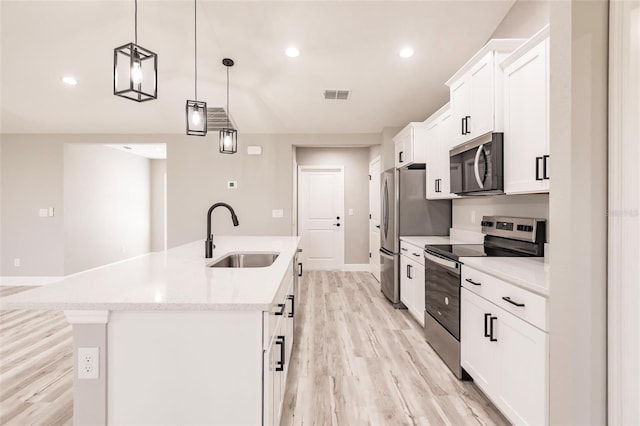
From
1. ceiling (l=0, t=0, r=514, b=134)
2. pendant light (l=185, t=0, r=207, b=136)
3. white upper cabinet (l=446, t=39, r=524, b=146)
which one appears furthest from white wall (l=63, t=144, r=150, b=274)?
white upper cabinet (l=446, t=39, r=524, b=146)

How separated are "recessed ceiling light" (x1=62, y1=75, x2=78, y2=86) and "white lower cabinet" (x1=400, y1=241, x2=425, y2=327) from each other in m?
4.47

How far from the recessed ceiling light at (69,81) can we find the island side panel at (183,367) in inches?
158

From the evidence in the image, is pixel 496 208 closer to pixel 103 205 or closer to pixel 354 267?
pixel 354 267

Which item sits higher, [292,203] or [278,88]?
[278,88]

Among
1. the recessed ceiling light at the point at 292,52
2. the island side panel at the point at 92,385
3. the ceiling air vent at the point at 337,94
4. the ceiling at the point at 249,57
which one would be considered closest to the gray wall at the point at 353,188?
the ceiling at the point at 249,57

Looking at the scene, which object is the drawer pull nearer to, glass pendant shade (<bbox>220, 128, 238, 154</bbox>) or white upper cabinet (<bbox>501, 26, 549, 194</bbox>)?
white upper cabinet (<bbox>501, 26, 549, 194</bbox>)

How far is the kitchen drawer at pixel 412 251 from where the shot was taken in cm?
317

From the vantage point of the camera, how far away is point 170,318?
1197mm

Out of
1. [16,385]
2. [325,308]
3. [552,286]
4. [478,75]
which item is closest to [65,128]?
[16,385]

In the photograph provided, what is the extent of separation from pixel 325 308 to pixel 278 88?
9.28 feet

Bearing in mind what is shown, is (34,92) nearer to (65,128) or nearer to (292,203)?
(65,128)

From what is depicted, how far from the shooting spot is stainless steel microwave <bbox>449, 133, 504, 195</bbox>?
2.16m

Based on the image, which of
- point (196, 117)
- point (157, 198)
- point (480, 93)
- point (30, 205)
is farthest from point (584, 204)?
point (157, 198)

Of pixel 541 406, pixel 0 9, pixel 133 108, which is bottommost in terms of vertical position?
pixel 541 406
